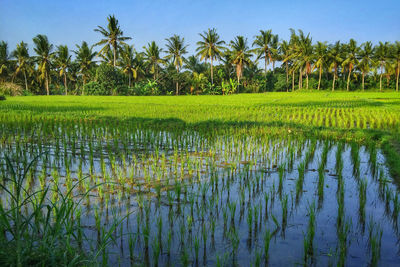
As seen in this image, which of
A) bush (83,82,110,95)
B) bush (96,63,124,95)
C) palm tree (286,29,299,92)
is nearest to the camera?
bush (83,82,110,95)

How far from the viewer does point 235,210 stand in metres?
3.10

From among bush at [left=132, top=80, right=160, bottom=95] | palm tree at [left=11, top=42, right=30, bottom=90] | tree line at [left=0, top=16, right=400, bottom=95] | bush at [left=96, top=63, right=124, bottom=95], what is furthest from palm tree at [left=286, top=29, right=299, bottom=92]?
palm tree at [left=11, top=42, right=30, bottom=90]

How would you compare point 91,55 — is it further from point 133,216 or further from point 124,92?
point 133,216

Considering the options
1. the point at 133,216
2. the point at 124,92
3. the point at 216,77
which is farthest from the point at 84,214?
the point at 216,77

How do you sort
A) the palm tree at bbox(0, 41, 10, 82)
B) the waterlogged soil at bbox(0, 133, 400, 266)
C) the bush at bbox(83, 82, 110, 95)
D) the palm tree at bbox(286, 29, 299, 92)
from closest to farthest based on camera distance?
the waterlogged soil at bbox(0, 133, 400, 266)
the bush at bbox(83, 82, 110, 95)
the palm tree at bbox(0, 41, 10, 82)
the palm tree at bbox(286, 29, 299, 92)

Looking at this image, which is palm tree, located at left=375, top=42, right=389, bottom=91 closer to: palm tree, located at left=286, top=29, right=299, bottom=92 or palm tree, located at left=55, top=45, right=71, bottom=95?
palm tree, located at left=286, top=29, right=299, bottom=92

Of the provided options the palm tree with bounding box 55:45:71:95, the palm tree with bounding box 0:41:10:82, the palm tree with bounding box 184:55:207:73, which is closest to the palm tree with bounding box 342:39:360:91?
the palm tree with bounding box 184:55:207:73

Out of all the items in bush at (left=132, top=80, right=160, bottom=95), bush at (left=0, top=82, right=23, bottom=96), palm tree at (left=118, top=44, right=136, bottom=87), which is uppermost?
palm tree at (left=118, top=44, right=136, bottom=87)

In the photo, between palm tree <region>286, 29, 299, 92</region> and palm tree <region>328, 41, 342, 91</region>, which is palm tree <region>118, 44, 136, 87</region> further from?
palm tree <region>328, 41, 342, 91</region>

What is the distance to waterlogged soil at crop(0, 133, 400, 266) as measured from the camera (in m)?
2.37

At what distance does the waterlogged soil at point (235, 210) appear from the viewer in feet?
7.77

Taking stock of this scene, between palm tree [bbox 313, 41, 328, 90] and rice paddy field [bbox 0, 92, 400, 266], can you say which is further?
palm tree [bbox 313, 41, 328, 90]

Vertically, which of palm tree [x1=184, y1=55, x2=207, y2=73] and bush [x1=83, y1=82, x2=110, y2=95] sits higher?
palm tree [x1=184, y1=55, x2=207, y2=73]

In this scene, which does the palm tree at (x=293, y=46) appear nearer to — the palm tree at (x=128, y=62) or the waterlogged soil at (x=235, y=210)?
the palm tree at (x=128, y=62)
